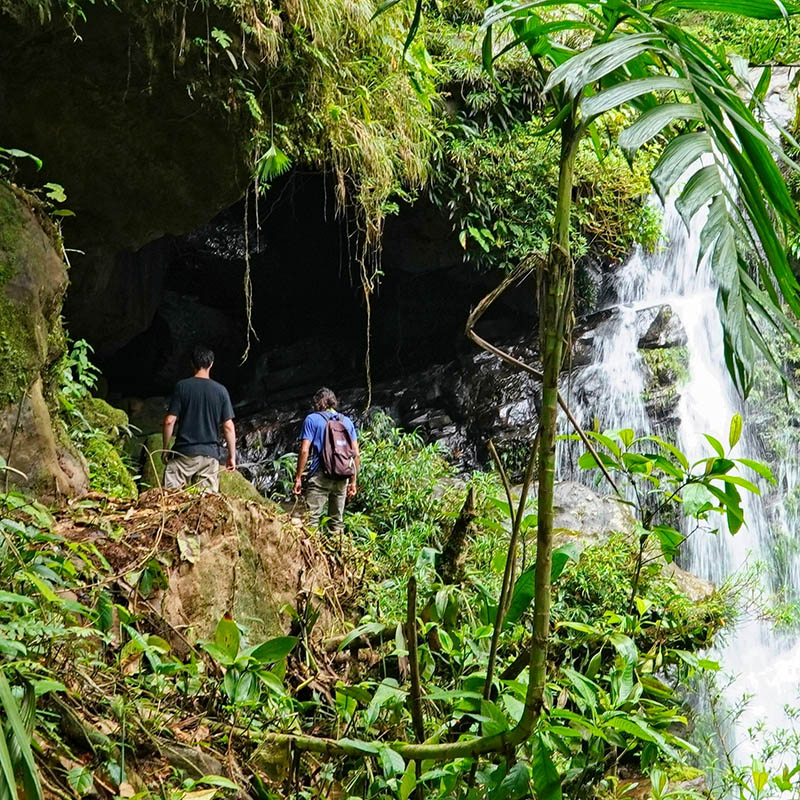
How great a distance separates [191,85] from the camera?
5.34 meters

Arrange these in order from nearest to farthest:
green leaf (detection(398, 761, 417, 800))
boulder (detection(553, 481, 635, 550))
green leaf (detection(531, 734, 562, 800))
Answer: green leaf (detection(531, 734, 562, 800)) < green leaf (detection(398, 761, 417, 800)) < boulder (detection(553, 481, 635, 550))

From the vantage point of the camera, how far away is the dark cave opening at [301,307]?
11078 mm

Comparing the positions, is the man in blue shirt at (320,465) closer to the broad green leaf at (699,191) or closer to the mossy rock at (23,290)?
the mossy rock at (23,290)

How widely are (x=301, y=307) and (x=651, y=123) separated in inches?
449

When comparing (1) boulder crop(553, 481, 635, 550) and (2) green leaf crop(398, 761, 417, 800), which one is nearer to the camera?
(2) green leaf crop(398, 761, 417, 800)

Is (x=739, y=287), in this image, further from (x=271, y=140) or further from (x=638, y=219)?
(x=638, y=219)

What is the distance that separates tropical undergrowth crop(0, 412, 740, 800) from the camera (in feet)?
5.03

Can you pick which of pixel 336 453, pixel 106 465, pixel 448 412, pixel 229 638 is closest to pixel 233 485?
pixel 336 453

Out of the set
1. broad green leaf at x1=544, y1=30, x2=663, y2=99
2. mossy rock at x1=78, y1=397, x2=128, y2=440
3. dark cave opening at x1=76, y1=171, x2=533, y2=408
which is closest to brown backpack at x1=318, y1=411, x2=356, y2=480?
mossy rock at x1=78, y1=397, x2=128, y2=440

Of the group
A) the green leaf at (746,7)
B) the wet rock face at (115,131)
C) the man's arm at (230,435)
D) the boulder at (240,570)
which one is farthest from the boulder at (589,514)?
the green leaf at (746,7)

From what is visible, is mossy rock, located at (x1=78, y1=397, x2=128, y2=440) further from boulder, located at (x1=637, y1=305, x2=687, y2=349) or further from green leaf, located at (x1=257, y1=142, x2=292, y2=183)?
boulder, located at (x1=637, y1=305, x2=687, y2=349)

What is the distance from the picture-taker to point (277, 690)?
189cm

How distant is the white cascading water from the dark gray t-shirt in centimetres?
471

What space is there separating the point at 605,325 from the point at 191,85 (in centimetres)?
663
